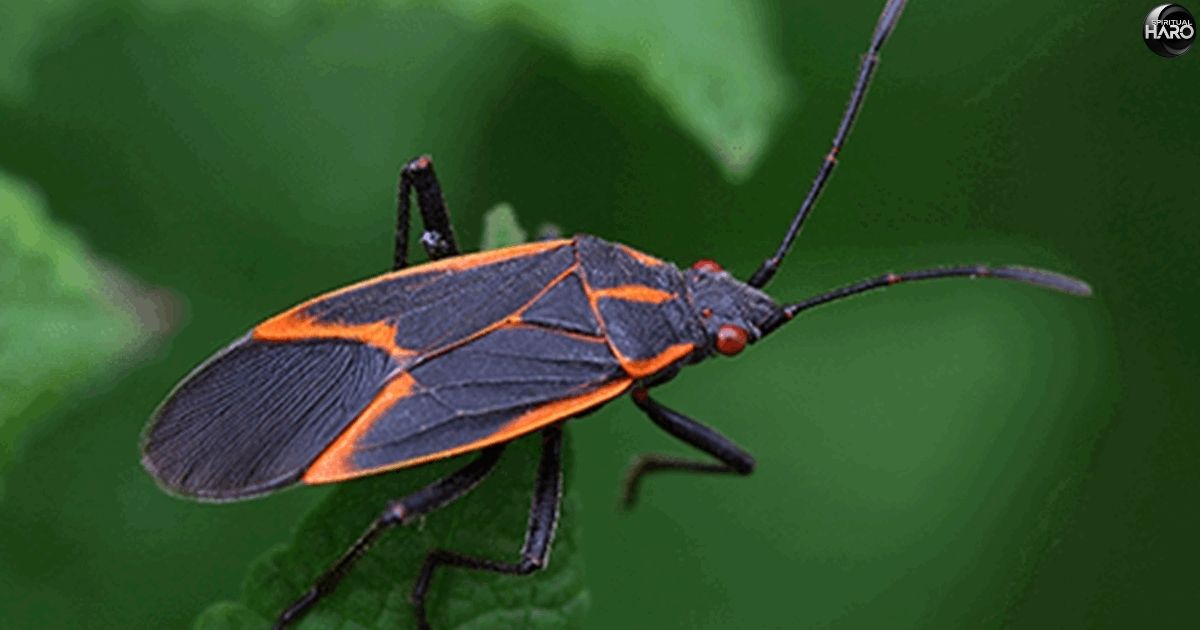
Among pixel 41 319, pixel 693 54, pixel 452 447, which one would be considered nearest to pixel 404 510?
pixel 452 447

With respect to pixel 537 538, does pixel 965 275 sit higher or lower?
higher

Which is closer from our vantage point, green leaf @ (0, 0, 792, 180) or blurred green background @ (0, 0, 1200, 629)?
green leaf @ (0, 0, 792, 180)

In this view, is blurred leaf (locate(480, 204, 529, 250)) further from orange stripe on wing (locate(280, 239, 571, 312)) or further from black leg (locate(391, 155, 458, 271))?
black leg (locate(391, 155, 458, 271))

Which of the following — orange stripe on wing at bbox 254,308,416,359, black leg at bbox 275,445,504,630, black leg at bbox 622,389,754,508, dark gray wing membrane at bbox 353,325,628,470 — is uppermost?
orange stripe on wing at bbox 254,308,416,359

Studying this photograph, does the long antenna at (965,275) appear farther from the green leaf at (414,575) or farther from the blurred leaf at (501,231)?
the green leaf at (414,575)

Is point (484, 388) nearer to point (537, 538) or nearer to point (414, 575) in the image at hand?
point (537, 538)

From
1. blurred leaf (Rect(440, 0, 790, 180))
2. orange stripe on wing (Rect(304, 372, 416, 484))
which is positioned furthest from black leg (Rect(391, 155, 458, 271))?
blurred leaf (Rect(440, 0, 790, 180))

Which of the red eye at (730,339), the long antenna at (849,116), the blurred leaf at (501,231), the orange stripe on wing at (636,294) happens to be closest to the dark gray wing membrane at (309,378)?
the orange stripe on wing at (636,294)
